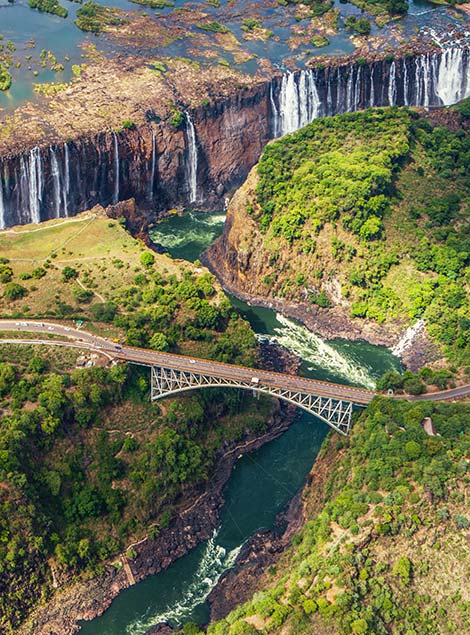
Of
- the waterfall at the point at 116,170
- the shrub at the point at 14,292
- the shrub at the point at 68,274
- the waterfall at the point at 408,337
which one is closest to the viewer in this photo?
the shrub at the point at 14,292

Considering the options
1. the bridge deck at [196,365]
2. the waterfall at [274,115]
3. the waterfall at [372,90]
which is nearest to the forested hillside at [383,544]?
the bridge deck at [196,365]

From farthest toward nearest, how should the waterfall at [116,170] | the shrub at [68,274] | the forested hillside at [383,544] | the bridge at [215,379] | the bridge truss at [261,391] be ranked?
the waterfall at [116,170] → the shrub at [68,274] → the bridge at [215,379] → the bridge truss at [261,391] → the forested hillside at [383,544]

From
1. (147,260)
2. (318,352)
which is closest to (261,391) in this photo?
(318,352)

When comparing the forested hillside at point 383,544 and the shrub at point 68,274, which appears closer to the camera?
the forested hillside at point 383,544

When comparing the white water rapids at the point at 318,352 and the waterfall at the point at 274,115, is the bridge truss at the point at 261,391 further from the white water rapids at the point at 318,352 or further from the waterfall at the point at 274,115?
the waterfall at the point at 274,115

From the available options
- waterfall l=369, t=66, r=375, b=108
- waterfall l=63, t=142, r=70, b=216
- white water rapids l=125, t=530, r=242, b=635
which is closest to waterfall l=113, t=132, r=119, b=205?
waterfall l=63, t=142, r=70, b=216

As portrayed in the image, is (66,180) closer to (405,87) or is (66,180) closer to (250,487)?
(250,487)

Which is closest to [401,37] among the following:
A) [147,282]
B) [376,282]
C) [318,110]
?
[318,110]
